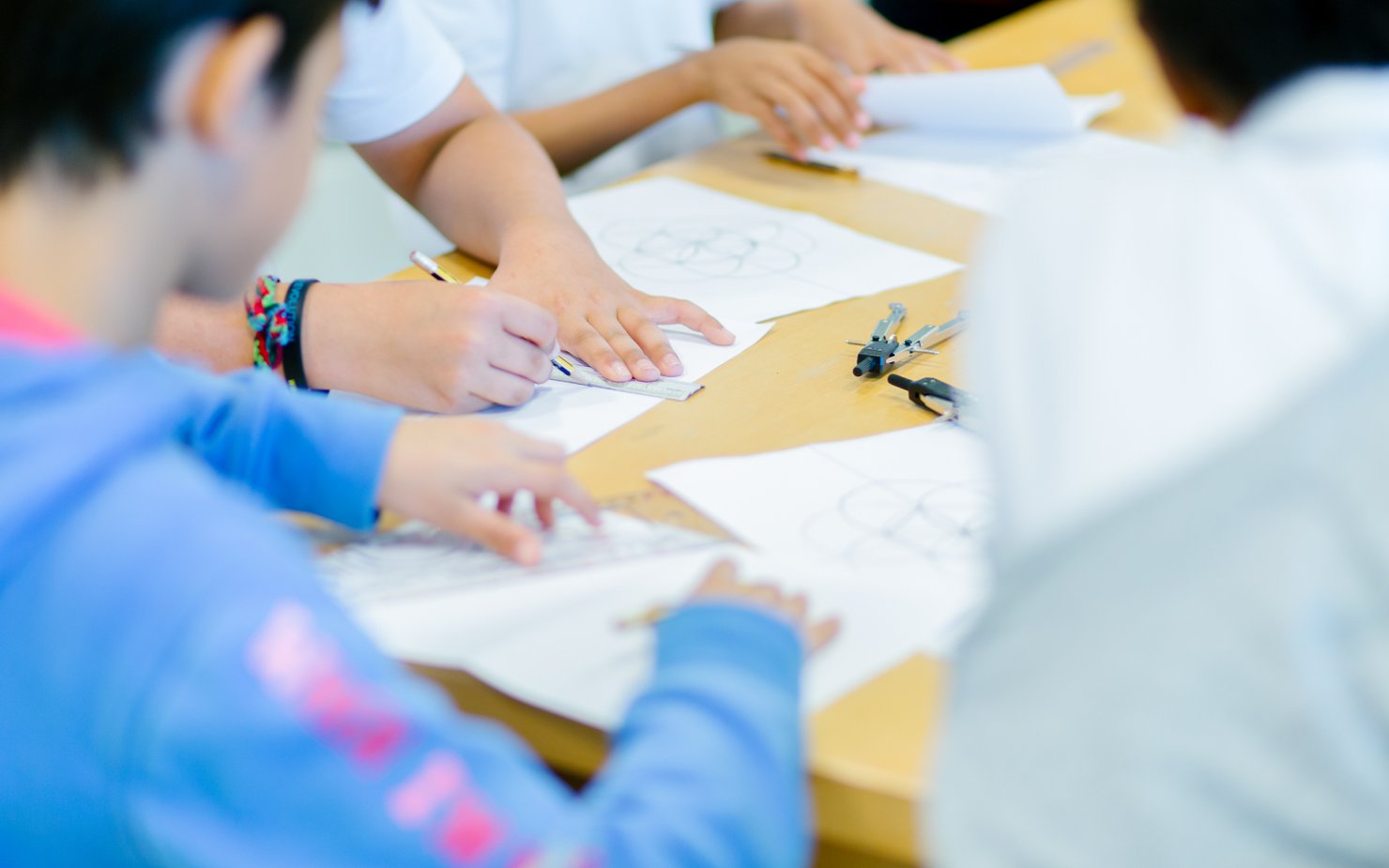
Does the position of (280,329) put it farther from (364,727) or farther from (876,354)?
(364,727)

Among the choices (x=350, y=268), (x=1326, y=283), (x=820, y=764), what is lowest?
(x=350, y=268)

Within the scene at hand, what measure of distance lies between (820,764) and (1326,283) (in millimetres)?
262

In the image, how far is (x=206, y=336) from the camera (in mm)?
910

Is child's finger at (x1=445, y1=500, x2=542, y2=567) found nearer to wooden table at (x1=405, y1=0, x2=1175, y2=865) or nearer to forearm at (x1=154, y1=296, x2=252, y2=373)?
wooden table at (x1=405, y1=0, x2=1175, y2=865)

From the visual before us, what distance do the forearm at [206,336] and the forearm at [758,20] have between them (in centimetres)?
88

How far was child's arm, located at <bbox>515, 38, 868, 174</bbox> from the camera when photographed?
129cm

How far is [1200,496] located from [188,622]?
0.33 m

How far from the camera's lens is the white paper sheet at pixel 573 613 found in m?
0.57

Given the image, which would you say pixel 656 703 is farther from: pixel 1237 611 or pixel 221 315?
pixel 221 315

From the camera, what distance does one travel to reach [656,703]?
51cm

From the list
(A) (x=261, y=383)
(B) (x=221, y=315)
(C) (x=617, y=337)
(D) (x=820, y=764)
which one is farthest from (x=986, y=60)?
(D) (x=820, y=764)

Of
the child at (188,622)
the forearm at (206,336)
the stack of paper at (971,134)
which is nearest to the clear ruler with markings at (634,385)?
the forearm at (206,336)

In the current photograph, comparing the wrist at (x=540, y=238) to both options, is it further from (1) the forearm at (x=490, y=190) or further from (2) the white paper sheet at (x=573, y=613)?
(2) the white paper sheet at (x=573, y=613)

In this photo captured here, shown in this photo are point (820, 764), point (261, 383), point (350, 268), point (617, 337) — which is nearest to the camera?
point (820, 764)
